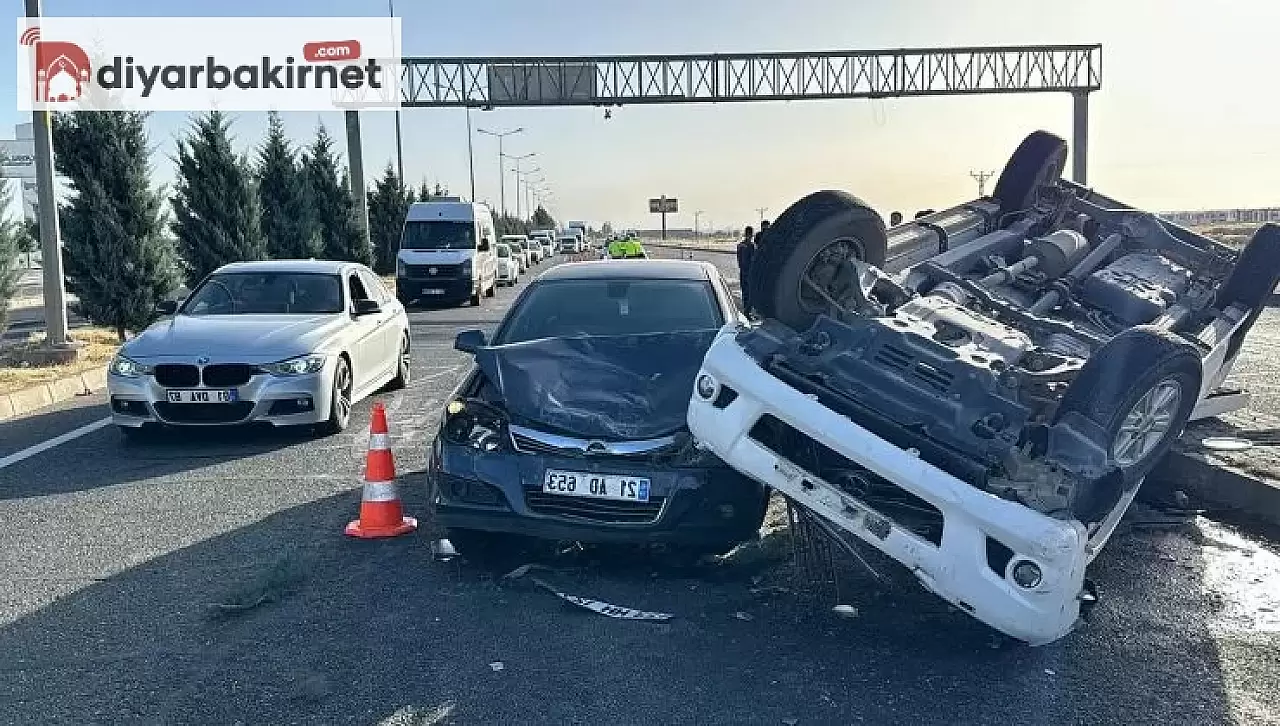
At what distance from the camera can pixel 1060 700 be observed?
385cm

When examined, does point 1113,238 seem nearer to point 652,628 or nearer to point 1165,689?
point 1165,689

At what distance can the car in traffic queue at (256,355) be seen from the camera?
8250 mm

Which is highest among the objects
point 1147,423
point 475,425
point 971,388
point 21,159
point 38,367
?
point 21,159

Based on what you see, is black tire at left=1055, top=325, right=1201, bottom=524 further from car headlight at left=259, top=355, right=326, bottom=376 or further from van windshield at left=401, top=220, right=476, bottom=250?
van windshield at left=401, top=220, right=476, bottom=250

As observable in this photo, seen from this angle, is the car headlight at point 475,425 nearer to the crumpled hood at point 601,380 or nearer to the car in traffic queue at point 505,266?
the crumpled hood at point 601,380

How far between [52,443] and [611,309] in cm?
533

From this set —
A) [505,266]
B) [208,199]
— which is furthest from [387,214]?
[208,199]

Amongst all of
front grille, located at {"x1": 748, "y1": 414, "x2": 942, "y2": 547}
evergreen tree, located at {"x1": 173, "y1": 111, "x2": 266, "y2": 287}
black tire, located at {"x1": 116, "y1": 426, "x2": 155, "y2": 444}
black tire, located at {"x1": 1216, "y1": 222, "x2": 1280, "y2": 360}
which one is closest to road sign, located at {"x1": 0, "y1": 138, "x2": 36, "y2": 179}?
evergreen tree, located at {"x1": 173, "y1": 111, "x2": 266, "y2": 287}

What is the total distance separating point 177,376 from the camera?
27.0 feet

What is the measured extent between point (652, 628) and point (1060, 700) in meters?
1.61

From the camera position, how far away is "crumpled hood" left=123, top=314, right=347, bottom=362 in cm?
837

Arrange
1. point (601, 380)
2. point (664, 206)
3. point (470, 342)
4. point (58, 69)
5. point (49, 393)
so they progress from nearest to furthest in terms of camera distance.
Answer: point (601, 380) < point (470, 342) < point (49, 393) < point (58, 69) < point (664, 206)

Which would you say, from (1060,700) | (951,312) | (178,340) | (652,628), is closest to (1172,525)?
(951,312)

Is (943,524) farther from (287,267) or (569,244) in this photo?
(569,244)
